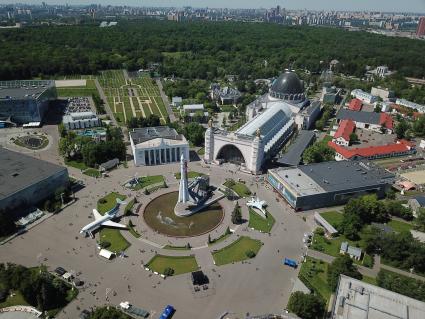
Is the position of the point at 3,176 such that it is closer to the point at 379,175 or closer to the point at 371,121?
the point at 379,175

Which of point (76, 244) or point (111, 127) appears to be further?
point (111, 127)

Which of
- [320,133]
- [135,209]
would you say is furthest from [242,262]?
[320,133]

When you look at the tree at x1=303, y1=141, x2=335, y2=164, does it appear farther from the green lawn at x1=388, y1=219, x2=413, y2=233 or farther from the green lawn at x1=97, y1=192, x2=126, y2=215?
the green lawn at x1=97, y1=192, x2=126, y2=215

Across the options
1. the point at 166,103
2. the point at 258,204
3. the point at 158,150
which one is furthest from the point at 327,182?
the point at 166,103

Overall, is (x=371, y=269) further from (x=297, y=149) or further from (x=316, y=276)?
(x=297, y=149)

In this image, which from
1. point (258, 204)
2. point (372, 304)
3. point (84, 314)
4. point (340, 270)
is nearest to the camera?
point (372, 304)

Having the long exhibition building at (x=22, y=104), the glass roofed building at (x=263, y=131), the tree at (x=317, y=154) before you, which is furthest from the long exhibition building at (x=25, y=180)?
the tree at (x=317, y=154)

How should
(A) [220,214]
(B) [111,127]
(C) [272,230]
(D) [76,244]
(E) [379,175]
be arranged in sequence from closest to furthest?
(D) [76,244] < (C) [272,230] < (A) [220,214] < (E) [379,175] < (B) [111,127]
